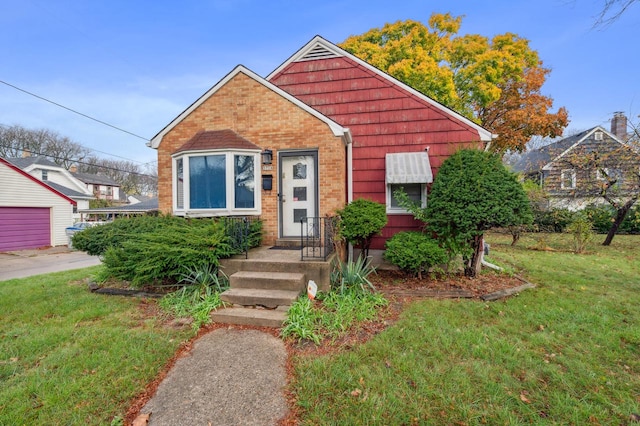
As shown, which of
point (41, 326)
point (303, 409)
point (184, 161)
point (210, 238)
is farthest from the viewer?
point (184, 161)

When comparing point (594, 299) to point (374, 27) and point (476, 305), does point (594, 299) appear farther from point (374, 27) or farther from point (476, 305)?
point (374, 27)

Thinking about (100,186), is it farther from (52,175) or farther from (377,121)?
(377,121)

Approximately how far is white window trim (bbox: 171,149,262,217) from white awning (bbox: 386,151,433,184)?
120 inches

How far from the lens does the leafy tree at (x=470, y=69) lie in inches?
479

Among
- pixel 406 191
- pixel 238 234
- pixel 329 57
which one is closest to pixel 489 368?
pixel 238 234

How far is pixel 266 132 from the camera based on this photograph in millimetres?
6469

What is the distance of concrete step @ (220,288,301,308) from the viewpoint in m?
4.19

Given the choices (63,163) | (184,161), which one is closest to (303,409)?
(184,161)

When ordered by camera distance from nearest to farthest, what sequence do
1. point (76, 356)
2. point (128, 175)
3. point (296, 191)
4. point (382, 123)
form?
point (76, 356)
point (296, 191)
point (382, 123)
point (128, 175)

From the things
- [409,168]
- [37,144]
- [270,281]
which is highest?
[37,144]

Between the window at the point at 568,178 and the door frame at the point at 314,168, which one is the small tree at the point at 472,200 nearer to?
the door frame at the point at 314,168

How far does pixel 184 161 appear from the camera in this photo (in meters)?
6.29

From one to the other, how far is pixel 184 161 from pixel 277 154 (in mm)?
2098

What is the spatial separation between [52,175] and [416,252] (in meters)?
37.2
